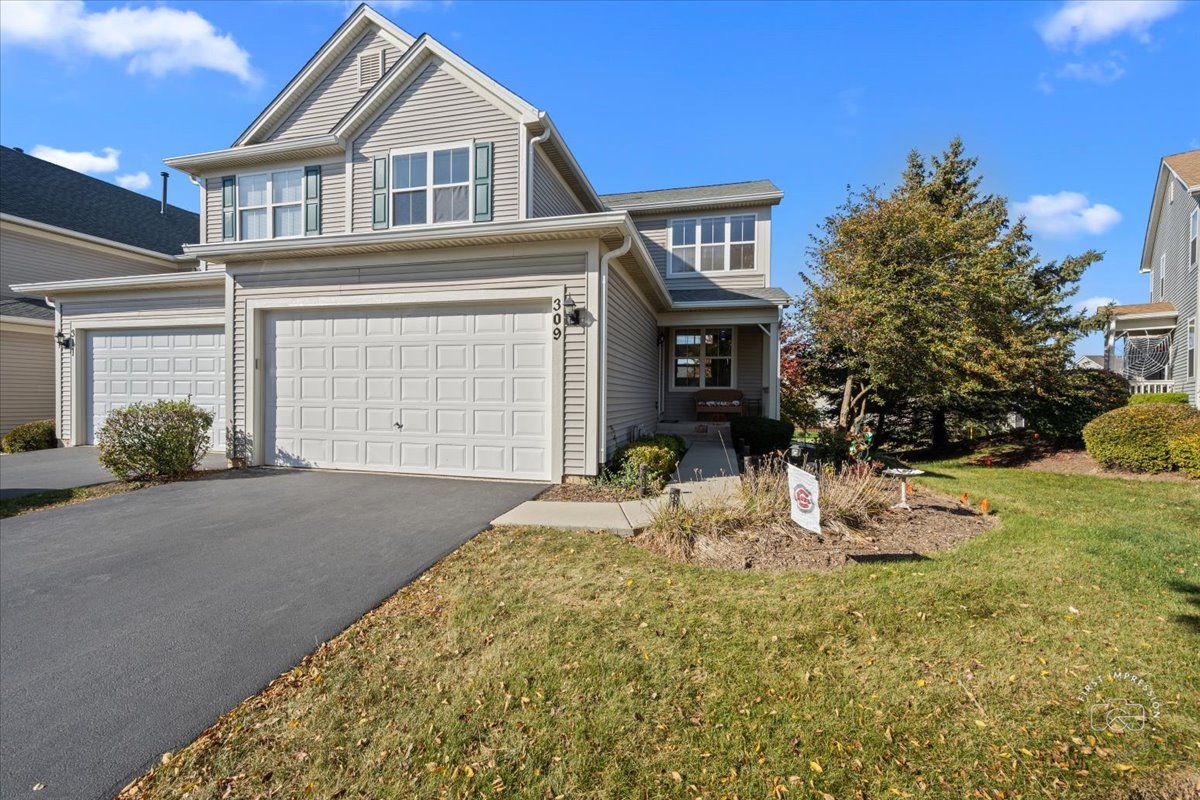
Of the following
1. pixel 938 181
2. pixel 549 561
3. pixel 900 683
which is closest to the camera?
pixel 900 683

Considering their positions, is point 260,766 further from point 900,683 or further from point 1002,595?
point 1002,595

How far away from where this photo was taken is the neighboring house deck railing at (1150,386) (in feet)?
45.2

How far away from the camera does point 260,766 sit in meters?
2.29

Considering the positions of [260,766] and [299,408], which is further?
[299,408]

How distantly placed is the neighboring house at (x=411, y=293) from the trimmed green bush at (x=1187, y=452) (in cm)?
676

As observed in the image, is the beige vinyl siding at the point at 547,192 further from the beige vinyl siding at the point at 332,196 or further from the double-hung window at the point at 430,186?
the beige vinyl siding at the point at 332,196

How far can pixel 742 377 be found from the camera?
1467 cm

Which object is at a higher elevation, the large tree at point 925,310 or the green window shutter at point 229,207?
the green window shutter at point 229,207

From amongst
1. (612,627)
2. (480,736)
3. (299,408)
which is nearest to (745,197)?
(299,408)

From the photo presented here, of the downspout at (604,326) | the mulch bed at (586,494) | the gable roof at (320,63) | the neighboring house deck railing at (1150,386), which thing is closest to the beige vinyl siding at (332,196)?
the gable roof at (320,63)

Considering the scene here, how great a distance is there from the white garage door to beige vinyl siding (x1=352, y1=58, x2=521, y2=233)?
4187mm

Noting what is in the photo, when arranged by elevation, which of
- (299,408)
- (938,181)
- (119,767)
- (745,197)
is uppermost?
(938,181)

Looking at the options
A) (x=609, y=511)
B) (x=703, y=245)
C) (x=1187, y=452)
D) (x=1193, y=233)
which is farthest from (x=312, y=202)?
(x=1193, y=233)

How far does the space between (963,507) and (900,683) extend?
4695 mm
